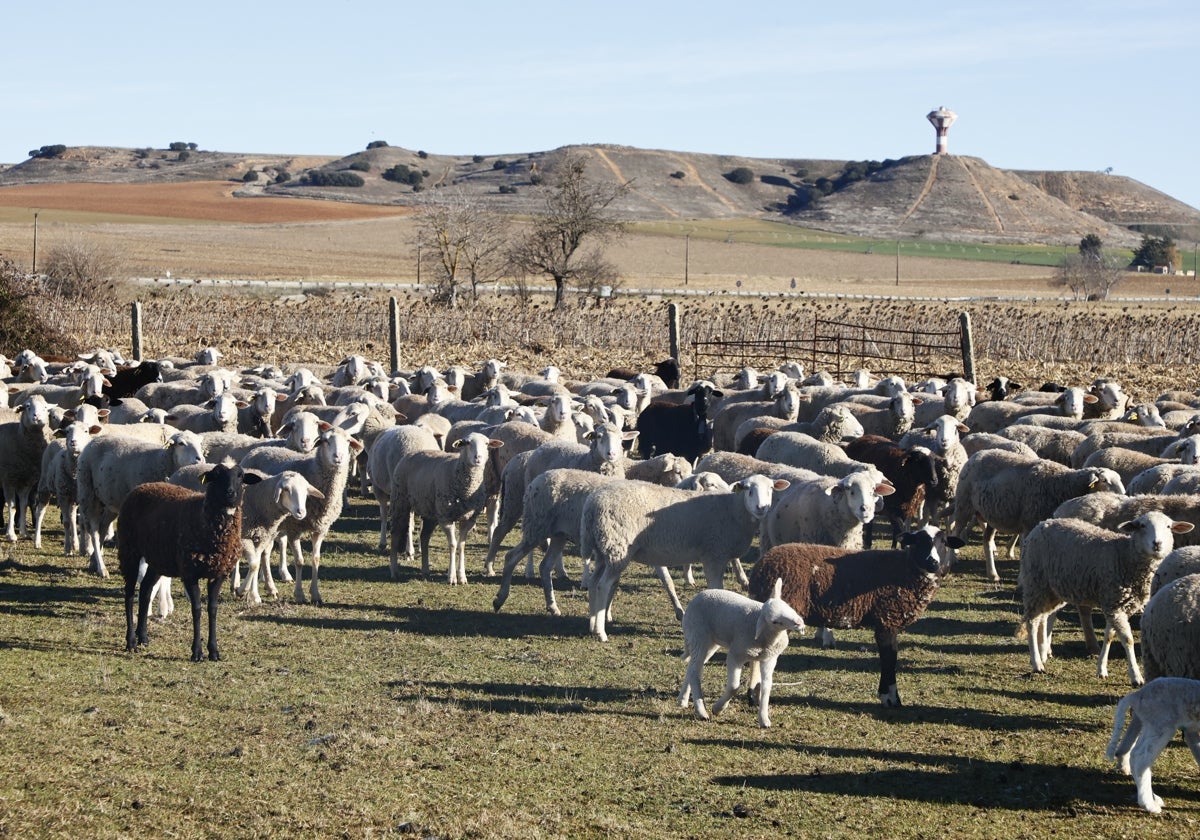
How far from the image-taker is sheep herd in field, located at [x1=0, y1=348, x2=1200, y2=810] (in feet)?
31.9

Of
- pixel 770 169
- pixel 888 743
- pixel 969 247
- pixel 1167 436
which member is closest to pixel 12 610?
pixel 888 743

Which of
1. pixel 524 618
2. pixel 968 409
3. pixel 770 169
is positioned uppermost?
pixel 770 169

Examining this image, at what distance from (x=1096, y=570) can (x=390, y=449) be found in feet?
27.3

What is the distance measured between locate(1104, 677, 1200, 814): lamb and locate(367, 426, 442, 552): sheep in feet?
30.2

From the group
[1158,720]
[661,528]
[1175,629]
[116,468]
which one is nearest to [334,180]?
[116,468]

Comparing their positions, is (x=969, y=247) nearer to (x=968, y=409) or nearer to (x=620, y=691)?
(x=968, y=409)

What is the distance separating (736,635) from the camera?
29.5ft

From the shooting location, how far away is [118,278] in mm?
48594

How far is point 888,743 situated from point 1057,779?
114 centimetres

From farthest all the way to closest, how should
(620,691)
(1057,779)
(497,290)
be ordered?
(497,290), (620,691), (1057,779)

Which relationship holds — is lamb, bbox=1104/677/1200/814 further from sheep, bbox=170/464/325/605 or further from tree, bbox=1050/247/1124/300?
tree, bbox=1050/247/1124/300

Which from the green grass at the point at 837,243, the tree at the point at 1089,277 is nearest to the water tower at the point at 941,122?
the green grass at the point at 837,243

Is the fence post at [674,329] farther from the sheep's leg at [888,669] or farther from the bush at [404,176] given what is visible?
the bush at [404,176]

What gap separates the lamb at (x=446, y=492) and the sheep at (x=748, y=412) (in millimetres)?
6614
